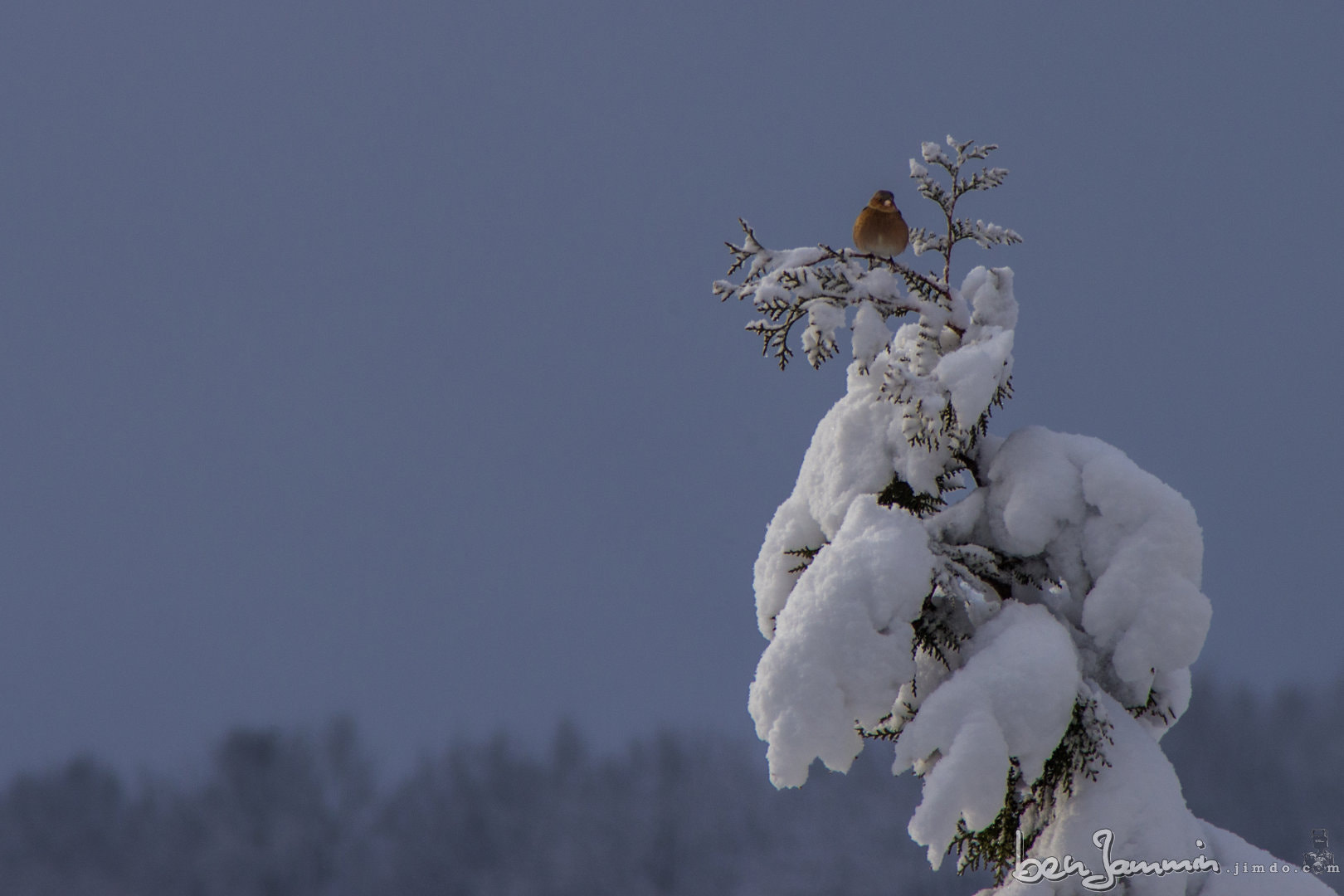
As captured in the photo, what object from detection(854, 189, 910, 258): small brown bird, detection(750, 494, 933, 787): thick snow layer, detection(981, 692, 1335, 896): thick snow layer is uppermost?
detection(854, 189, 910, 258): small brown bird

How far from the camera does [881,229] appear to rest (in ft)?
14.4

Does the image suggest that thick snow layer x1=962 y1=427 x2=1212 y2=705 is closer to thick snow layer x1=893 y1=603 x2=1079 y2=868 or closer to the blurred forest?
thick snow layer x1=893 y1=603 x2=1079 y2=868

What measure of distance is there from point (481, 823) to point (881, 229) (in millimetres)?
24889

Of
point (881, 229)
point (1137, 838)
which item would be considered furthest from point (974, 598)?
point (881, 229)

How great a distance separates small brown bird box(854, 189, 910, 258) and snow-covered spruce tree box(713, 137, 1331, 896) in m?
0.07

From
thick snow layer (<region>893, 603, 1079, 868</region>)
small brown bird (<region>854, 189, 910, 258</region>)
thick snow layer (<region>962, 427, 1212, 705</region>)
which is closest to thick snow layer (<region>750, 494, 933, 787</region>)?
thick snow layer (<region>893, 603, 1079, 868</region>)

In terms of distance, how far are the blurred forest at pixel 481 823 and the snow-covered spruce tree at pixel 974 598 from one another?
21.9 metres

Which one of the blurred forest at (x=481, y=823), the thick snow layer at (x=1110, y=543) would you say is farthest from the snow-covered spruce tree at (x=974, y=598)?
Result: the blurred forest at (x=481, y=823)

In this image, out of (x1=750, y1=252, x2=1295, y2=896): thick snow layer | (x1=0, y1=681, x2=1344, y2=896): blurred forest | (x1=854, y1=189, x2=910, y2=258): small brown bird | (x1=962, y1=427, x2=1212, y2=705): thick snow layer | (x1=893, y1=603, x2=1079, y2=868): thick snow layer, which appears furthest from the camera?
(x1=0, y1=681, x2=1344, y2=896): blurred forest

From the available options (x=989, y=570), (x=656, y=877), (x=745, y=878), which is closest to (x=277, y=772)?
(x=656, y=877)

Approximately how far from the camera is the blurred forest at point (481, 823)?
2534 cm

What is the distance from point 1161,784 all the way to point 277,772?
25.6 m

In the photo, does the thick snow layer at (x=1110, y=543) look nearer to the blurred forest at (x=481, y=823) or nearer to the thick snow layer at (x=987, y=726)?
the thick snow layer at (x=987, y=726)

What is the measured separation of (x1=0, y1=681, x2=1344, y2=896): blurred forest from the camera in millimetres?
25344
